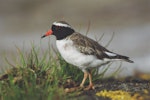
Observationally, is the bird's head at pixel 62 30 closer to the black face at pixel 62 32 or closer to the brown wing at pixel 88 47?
the black face at pixel 62 32

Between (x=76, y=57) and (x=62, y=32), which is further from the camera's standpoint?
(x=62, y=32)

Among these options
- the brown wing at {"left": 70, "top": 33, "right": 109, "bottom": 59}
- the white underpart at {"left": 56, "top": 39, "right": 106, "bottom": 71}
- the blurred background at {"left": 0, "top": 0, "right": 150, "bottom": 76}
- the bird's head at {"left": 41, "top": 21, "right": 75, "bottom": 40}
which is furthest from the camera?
the blurred background at {"left": 0, "top": 0, "right": 150, "bottom": 76}

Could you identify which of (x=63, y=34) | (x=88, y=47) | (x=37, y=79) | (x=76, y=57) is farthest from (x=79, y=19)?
(x=37, y=79)

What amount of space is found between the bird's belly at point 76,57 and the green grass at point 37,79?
0.90ft

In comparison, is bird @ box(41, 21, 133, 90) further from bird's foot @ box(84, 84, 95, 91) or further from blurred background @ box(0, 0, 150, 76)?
blurred background @ box(0, 0, 150, 76)

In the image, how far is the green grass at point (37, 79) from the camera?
971 centimetres

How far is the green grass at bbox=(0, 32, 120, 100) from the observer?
9.71 m

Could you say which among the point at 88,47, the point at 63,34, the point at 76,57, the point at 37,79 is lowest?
the point at 37,79

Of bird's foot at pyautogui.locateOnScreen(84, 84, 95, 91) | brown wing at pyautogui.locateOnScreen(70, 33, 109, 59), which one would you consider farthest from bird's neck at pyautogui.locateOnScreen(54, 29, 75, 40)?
bird's foot at pyautogui.locateOnScreen(84, 84, 95, 91)

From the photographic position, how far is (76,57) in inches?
431

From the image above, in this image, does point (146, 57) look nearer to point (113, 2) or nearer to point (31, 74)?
point (31, 74)

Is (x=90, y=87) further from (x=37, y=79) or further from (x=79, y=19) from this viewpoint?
(x=79, y=19)

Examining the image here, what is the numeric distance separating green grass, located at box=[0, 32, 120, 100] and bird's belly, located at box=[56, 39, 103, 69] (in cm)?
28

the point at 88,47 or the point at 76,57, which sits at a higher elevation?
the point at 88,47
